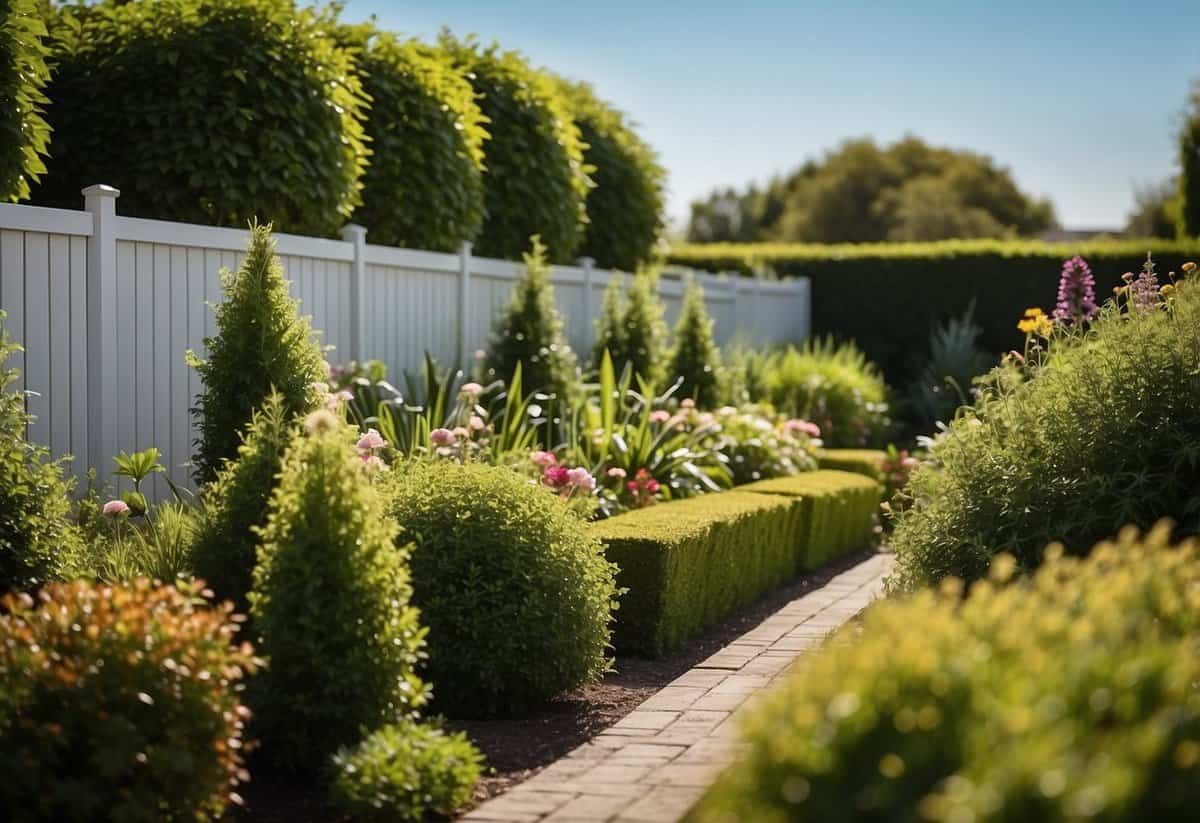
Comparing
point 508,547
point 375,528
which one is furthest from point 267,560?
point 508,547

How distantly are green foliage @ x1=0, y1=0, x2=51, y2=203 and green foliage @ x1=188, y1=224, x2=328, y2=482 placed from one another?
125cm

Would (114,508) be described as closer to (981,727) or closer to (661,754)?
(661,754)

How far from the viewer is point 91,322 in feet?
20.6

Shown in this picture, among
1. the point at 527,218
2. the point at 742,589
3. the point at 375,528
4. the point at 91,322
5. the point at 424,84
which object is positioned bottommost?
the point at 742,589

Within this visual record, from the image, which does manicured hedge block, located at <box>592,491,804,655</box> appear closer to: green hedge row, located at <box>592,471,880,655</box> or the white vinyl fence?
green hedge row, located at <box>592,471,880,655</box>

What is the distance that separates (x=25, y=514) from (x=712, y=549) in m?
3.42

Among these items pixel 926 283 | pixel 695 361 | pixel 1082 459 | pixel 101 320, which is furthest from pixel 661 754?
pixel 926 283

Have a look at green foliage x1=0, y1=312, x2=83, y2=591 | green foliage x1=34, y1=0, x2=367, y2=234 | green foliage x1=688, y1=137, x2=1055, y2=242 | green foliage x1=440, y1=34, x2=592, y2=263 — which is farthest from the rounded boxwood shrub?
green foliage x1=688, y1=137, x2=1055, y2=242

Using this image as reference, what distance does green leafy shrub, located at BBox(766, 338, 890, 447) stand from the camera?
1347 cm

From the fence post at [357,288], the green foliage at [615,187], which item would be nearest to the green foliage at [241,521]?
the fence post at [357,288]

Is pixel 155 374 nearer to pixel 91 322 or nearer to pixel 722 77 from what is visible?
pixel 91 322

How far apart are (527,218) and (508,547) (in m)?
6.84

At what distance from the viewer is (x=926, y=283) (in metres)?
19.5

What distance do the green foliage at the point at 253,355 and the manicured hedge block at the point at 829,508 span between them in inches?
153
